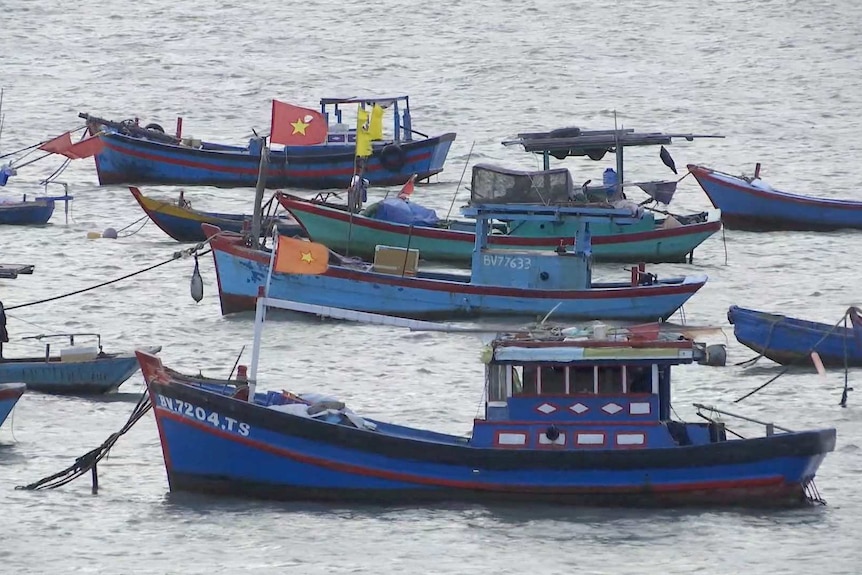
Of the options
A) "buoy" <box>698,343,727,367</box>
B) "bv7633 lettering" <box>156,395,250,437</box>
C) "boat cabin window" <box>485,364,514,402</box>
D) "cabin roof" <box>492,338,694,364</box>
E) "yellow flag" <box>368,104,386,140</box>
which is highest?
"yellow flag" <box>368,104,386,140</box>

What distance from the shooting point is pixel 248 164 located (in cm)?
4681

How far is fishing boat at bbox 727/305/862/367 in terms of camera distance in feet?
97.8

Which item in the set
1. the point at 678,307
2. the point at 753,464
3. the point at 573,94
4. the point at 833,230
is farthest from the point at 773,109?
the point at 753,464

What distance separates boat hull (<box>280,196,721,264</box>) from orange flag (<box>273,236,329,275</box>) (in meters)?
12.1

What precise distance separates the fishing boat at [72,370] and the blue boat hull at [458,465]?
515 centimetres

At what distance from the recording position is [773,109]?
59219 millimetres

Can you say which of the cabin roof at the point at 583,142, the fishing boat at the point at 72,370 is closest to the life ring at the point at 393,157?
the cabin roof at the point at 583,142

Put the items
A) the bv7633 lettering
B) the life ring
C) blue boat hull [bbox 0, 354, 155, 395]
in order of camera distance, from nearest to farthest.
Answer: the bv7633 lettering
blue boat hull [bbox 0, 354, 155, 395]
the life ring

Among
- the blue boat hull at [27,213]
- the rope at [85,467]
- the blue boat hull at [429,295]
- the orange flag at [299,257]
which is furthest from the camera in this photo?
the blue boat hull at [27,213]

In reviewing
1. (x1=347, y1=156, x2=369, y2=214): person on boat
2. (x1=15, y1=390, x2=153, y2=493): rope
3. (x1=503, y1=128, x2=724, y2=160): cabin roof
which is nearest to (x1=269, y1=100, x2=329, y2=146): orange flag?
(x1=347, y1=156, x2=369, y2=214): person on boat

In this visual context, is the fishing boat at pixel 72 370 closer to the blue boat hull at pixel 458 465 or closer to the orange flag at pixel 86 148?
the blue boat hull at pixel 458 465

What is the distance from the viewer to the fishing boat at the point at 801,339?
29.8 meters

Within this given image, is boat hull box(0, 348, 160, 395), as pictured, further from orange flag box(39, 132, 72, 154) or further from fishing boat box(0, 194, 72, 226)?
fishing boat box(0, 194, 72, 226)

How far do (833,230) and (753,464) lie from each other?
20935 millimetres
